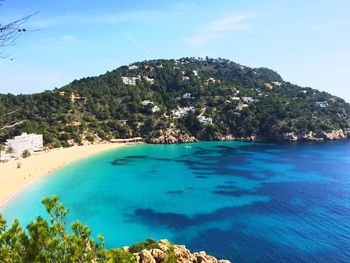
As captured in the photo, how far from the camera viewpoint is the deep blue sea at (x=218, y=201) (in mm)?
30453

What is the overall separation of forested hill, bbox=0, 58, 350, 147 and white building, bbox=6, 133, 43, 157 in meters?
4.97

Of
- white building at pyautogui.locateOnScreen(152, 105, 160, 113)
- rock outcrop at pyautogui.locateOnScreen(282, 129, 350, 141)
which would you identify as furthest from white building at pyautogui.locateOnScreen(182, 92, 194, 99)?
rock outcrop at pyautogui.locateOnScreen(282, 129, 350, 141)

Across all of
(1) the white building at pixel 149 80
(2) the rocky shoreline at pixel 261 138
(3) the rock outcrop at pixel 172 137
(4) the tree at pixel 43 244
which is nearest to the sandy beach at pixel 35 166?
(3) the rock outcrop at pixel 172 137

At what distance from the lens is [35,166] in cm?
6281

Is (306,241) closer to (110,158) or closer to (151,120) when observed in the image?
(110,158)

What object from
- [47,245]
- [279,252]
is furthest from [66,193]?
[47,245]

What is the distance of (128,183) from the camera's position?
180 feet

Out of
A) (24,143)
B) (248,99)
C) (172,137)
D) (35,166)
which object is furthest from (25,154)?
(248,99)

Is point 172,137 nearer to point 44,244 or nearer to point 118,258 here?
point 118,258

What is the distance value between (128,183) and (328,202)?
1209 inches

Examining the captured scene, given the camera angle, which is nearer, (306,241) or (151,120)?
Answer: (306,241)

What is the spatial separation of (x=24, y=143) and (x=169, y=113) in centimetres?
5010

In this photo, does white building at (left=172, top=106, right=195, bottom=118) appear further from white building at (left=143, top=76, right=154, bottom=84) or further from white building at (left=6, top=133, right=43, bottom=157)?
white building at (left=6, top=133, right=43, bottom=157)

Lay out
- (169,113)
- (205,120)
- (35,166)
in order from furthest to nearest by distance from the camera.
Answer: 1. (169,113)
2. (205,120)
3. (35,166)
